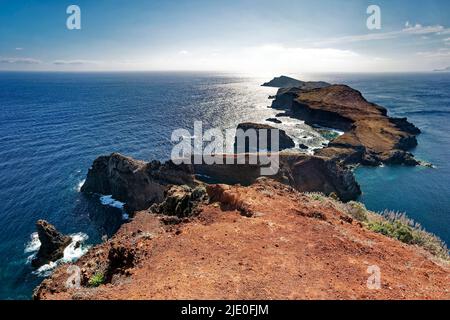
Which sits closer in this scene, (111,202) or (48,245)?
(48,245)

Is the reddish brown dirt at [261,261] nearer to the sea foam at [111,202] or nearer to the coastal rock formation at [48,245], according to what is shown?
the coastal rock formation at [48,245]

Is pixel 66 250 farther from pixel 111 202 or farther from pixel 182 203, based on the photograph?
pixel 182 203

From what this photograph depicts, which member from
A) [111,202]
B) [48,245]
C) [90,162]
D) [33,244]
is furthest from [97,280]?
[90,162]

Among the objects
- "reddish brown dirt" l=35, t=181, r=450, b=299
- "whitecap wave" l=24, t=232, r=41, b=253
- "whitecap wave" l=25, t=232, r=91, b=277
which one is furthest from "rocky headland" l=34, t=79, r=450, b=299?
"whitecap wave" l=24, t=232, r=41, b=253

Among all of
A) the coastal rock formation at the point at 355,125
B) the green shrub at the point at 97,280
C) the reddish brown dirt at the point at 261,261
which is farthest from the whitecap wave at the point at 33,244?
the coastal rock formation at the point at 355,125

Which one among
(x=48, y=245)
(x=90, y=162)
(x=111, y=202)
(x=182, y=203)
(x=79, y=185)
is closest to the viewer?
(x=182, y=203)

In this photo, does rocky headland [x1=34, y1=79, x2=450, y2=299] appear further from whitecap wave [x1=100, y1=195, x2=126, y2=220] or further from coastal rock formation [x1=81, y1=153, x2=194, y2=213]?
whitecap wave [x1=100, y1=195, x2=126, y2=220]

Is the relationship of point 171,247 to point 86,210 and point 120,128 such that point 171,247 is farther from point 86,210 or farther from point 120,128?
point 120,128
